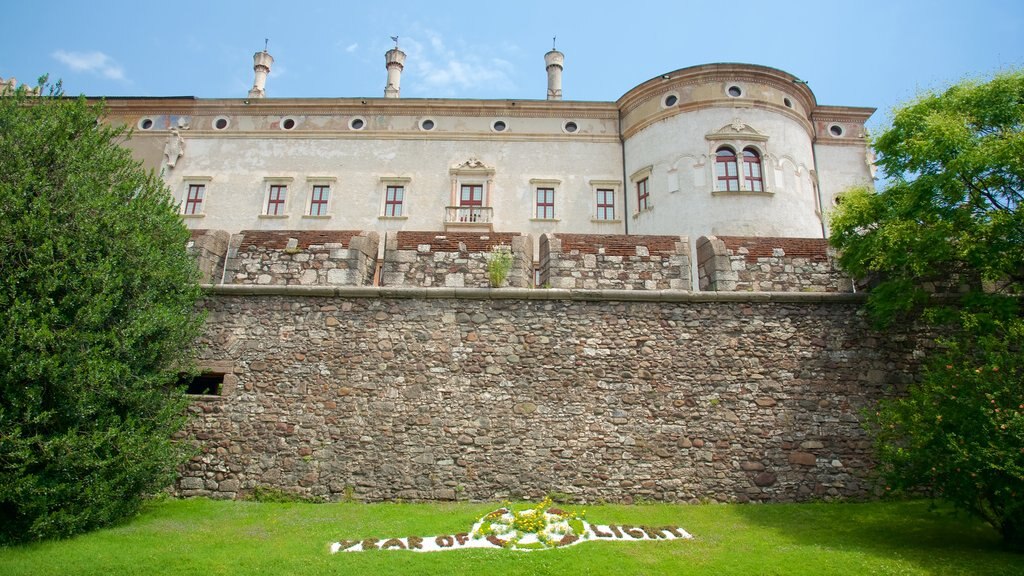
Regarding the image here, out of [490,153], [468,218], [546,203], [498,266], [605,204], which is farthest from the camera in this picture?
[490,153]

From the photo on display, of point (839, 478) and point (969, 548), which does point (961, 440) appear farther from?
point (839, 478)

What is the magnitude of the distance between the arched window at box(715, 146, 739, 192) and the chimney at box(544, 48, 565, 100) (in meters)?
7.75

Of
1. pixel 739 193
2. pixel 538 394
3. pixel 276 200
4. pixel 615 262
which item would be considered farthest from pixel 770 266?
pixel 276 200

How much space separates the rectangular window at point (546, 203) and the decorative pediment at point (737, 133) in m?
5.74

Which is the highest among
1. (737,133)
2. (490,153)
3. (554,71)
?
(554,71)

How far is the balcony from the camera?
71.1ft

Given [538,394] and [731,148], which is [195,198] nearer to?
[538,394]

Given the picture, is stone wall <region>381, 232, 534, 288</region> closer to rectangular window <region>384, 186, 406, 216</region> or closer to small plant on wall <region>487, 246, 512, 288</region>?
small plant on wall <region>487, 246, 512, 288</region>

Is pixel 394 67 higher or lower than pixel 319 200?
higher

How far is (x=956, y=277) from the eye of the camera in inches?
375

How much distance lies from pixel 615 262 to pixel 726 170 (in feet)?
38.6

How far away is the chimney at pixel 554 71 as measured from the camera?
82.4 ft

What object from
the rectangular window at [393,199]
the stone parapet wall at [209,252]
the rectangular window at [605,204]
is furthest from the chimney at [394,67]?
the stone parapet wall at [209,252]

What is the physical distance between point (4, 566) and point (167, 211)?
15.4 ft
